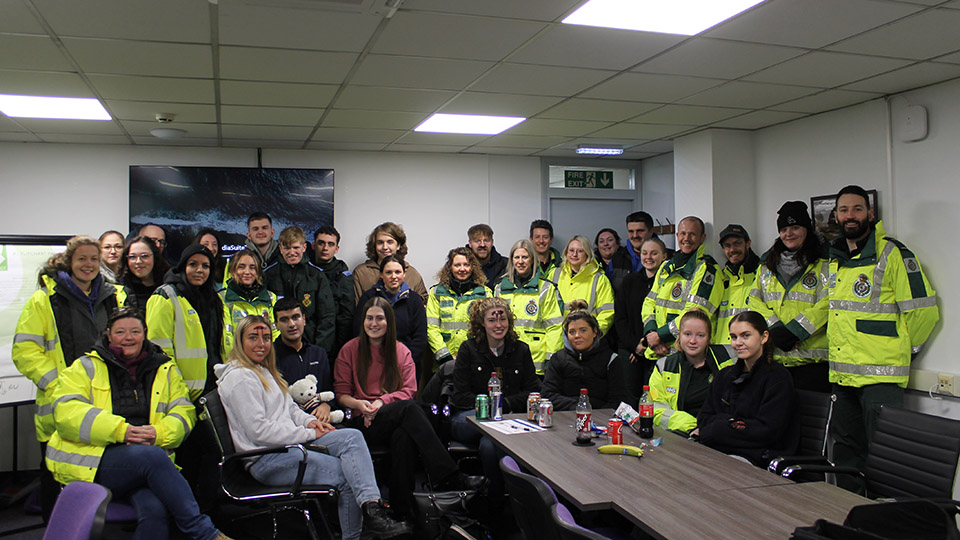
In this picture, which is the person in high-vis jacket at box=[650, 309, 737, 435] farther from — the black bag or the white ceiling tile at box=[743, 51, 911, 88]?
the black bag

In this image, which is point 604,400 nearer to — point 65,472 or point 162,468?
point 162,468

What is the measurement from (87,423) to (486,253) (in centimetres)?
341

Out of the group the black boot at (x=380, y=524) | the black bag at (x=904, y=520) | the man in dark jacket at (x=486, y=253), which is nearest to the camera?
the black bag at (x=904, y=520)

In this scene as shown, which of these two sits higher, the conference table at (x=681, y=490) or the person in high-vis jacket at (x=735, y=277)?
the person in high-vis jacket at (x=735, y=277)

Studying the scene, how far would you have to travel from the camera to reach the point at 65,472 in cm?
334

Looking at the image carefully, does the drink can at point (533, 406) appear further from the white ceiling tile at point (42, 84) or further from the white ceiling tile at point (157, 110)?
the white ceiling tile at point (42, 84)

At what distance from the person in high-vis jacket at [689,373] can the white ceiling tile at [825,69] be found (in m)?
1.51

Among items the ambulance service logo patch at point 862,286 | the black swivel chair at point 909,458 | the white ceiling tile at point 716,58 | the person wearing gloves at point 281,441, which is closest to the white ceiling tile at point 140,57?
the person wearing gloves at point 281,441

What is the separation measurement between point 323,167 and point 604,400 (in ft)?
12.1

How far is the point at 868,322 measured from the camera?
13.8ft

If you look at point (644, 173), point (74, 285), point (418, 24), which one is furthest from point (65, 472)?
point (644, 173)

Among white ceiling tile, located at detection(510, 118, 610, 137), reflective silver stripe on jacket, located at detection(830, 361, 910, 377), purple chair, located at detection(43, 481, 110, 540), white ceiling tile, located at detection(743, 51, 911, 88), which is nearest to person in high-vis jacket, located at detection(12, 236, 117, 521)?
purple chair, located at detection(43, 481, 110, 540)

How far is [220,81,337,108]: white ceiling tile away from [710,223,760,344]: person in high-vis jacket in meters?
3.11

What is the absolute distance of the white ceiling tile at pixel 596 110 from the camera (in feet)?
15.5
